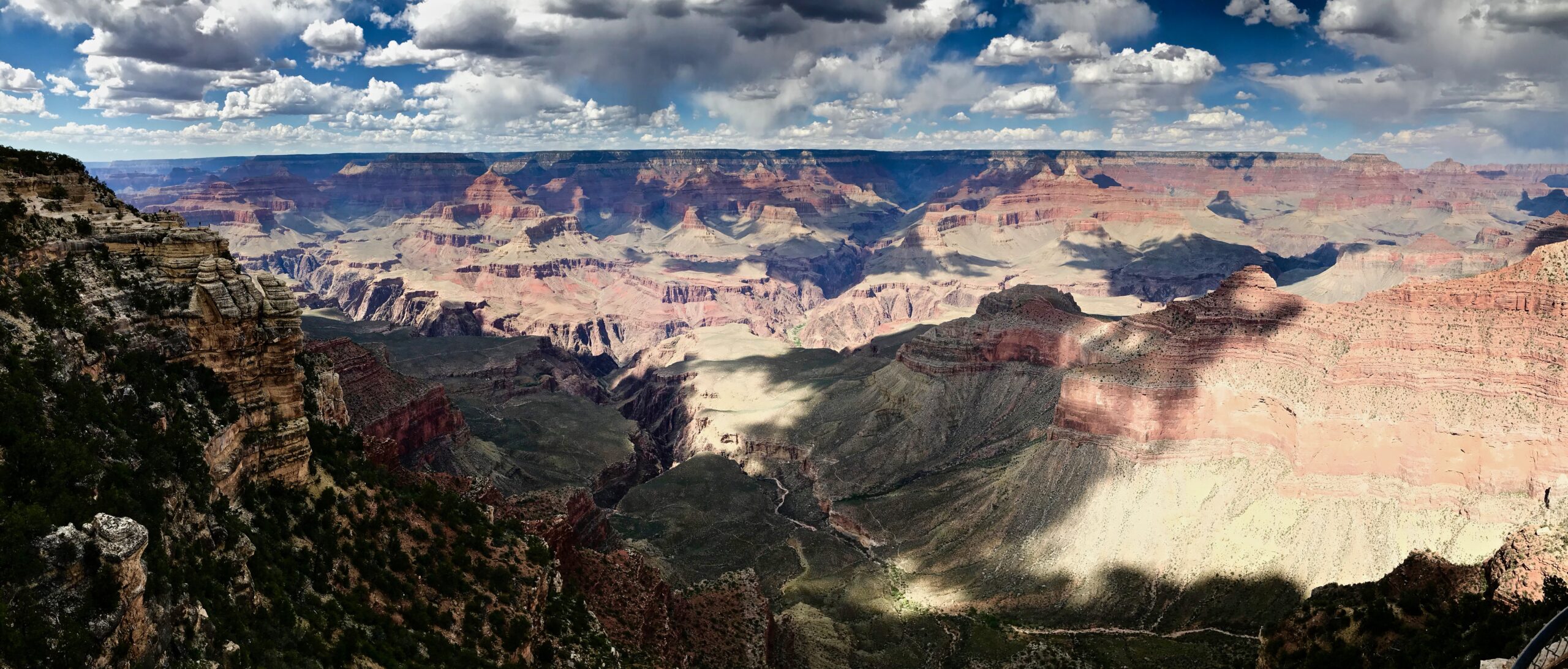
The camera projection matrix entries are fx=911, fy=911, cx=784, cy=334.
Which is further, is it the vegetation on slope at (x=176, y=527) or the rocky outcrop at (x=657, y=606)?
the rocky outcrop at (x=657, y=606)

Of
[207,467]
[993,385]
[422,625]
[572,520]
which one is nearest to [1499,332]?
[993,385]

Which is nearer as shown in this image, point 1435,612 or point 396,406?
point 1435,612

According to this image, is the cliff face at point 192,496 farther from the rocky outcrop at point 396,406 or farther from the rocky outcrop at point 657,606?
the rocky outcrop at point 396,406

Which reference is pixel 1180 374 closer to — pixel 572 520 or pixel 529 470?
pixel 572 520

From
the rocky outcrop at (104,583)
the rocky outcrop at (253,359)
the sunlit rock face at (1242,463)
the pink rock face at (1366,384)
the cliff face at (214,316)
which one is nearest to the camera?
the rocky outcrop at (104,583)

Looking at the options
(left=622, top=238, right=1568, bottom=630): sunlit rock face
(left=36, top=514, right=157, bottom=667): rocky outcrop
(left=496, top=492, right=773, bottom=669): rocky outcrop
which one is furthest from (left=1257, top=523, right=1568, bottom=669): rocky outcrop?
(left=36, top=514, right=157, bottom=667): rocky outcrop

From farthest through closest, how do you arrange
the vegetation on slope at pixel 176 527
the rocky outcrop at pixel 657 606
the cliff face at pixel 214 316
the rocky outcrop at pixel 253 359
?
1. the rocky outcrop at pixel 657 606
2. the rocky outcrop at pixel 253 359
3. the cliff face at pixel 214 316
4. the vegetation on slope at pixel 176 527

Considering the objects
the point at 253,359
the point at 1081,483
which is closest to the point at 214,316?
the point at 253,359

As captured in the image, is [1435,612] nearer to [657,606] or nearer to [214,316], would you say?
[657,606]

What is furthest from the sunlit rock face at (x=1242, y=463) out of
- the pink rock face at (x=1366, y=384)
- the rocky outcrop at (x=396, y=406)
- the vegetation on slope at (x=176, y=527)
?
the vegetation on slope at (x=176, y=527)
